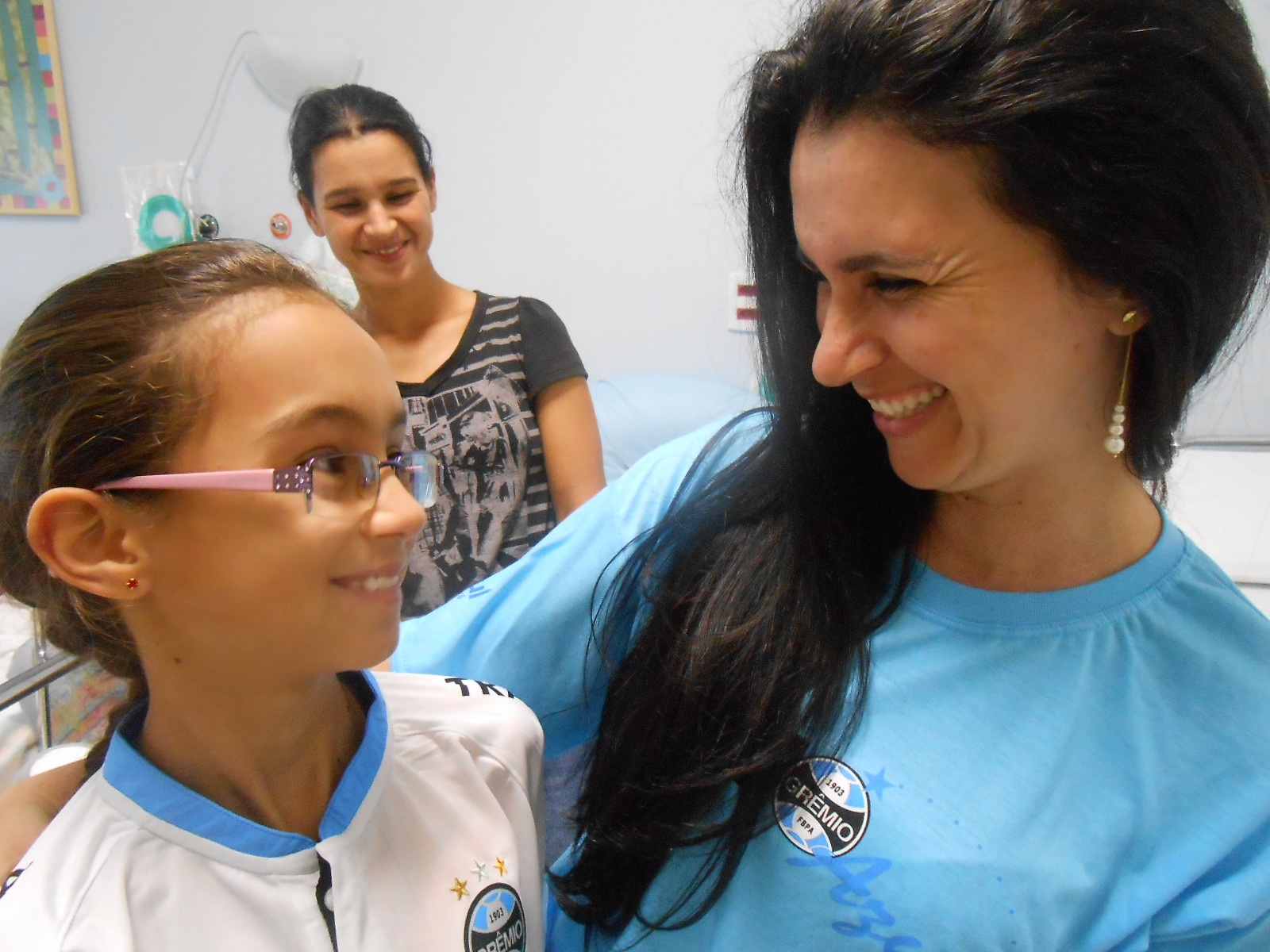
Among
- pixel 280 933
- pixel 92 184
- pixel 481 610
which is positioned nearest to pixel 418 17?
pixel 92 184

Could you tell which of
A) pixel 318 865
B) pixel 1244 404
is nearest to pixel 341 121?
pixel 318 865

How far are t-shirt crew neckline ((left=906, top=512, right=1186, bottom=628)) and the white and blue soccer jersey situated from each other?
50 cm

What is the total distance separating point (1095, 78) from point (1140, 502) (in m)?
0.45

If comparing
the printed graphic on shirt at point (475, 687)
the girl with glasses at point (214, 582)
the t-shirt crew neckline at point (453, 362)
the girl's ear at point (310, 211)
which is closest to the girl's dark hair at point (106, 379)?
the girl with glasses at point (214, 582)

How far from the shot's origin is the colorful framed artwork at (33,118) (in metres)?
2.76

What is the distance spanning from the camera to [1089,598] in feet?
2.66

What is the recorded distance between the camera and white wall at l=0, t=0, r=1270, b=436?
2773 millimetres

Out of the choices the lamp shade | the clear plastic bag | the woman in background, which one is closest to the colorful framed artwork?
the clear plastic bag

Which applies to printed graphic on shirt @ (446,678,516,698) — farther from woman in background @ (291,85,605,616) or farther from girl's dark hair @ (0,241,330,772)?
woman in background @ (291,85,605,616)

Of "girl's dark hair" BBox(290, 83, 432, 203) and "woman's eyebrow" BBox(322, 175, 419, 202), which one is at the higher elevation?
"girl's dark hair" BBox(290, 83, 432, 203)

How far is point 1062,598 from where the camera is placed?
2.66 ft

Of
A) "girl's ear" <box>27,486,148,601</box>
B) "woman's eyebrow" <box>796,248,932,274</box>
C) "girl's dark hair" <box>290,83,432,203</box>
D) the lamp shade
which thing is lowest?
"girl's ear" <box>27,486,148,601</box>

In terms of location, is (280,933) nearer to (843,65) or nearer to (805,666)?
(805,666)

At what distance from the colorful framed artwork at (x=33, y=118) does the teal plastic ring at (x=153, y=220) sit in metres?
0.31
